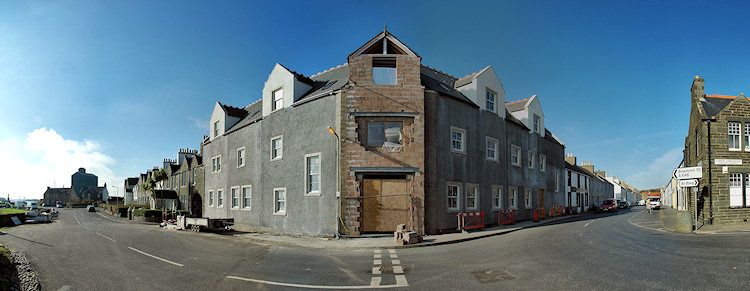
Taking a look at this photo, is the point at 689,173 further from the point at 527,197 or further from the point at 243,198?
the point at 243,198

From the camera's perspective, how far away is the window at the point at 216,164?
31136 millimetres

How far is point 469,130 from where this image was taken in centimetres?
2155

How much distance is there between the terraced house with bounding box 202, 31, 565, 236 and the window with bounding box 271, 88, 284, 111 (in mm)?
118

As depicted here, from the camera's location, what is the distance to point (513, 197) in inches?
1025

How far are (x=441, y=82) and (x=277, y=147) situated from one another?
1158cm

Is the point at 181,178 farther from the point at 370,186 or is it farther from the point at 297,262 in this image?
the point at 297,262

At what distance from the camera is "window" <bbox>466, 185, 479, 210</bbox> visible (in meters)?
21.1

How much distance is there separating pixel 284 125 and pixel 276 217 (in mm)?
5767

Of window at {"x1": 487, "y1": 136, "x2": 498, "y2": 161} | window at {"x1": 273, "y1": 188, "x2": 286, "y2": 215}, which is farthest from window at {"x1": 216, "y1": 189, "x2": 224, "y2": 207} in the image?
window at {"x1": 487, "y1": 136, "x2": 498, "y2": 161}

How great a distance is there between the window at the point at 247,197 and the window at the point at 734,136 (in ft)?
102

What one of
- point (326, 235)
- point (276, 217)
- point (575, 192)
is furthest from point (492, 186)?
point (575, 192)

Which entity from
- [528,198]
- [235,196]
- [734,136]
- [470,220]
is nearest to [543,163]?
[528,198]

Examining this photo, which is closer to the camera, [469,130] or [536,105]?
[469,130]

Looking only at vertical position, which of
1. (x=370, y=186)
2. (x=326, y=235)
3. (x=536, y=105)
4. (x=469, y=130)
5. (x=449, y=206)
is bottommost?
(x=326, y=235)
